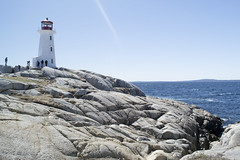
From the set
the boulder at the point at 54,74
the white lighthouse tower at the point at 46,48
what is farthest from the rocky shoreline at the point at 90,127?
the white lighthouse tower at the point at 46,48

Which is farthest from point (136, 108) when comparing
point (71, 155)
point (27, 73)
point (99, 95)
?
point (27, 73)

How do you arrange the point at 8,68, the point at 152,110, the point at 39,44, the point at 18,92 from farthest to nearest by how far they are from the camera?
the point at 39,44 < the point at 8,68 < the point at 152,110 < the point at 18,92

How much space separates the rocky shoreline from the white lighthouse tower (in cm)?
1092

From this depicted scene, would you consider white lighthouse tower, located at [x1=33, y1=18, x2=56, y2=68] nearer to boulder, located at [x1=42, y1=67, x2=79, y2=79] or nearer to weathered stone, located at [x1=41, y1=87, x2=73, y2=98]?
boulder, located at [x1=42, y1=67, x2=79, y2=79]

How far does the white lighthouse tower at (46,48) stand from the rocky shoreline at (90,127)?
10.9 meters

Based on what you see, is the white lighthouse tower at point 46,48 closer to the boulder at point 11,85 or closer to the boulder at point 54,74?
the boulder at point 54,74

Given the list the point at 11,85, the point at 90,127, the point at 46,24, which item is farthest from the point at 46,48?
the point at 90,127

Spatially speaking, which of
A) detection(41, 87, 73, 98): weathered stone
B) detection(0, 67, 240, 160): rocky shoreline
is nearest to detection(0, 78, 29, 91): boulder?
detection(0, 67, 240, 160): rocky shoreline

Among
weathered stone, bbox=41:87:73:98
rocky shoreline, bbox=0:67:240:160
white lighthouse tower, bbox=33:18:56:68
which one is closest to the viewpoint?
rocky shoreline, bbox=0:67:240:160

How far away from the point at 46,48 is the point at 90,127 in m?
36.0

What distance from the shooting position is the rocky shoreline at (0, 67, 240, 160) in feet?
49.2

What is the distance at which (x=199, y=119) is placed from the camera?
39438 mm

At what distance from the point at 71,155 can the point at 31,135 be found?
3.15 m

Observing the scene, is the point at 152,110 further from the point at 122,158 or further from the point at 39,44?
the point at 39,44
